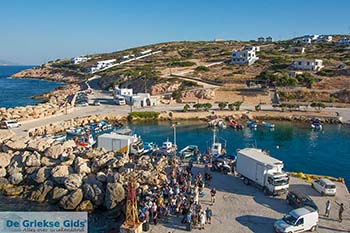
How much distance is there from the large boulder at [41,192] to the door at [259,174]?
1406 centimetres

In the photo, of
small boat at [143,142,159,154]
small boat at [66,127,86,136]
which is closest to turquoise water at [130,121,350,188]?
small boat at [143,142,159,154]

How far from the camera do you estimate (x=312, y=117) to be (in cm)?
5656

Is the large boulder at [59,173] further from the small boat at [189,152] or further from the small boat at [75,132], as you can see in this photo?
the small boat at [75,132]

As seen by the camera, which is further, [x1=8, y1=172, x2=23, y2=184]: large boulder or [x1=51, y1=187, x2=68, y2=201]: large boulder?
[x1=8, y1=172, x2=23, y2=184]: large boulder

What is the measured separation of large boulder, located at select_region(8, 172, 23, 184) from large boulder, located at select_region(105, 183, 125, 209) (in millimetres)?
8260

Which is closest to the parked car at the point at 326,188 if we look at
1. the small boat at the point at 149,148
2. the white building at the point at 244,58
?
the small boat at the point at 149,148

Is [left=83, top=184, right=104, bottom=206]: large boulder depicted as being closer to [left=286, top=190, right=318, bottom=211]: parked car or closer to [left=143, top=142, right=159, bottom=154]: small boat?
[left=286, top=190, right=318, bottom=211]: parked car

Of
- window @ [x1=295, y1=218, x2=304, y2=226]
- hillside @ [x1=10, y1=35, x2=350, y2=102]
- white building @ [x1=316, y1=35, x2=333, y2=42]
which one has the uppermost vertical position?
white building @ [x1=316, y1=35, x2=333, y2=42]

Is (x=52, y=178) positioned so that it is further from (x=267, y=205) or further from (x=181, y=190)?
(x=267, y=205)

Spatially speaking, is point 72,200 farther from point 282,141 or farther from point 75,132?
point 282,141

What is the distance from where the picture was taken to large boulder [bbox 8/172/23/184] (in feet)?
88.3

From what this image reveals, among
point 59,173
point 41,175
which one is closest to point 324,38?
point 59,173

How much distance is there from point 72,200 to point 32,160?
682 cm

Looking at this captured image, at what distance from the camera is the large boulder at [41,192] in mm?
24641
